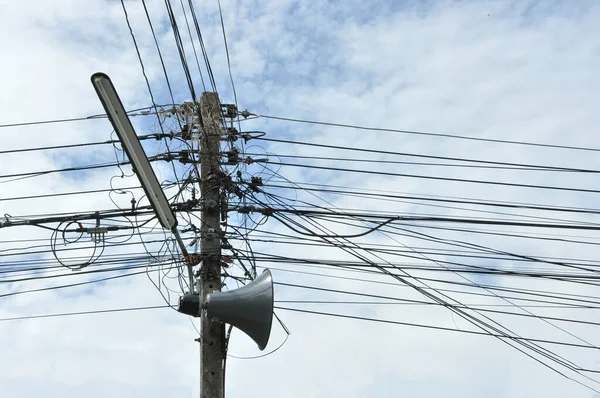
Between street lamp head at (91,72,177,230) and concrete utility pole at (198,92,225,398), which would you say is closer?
street lamp head at (91,72,177,230)

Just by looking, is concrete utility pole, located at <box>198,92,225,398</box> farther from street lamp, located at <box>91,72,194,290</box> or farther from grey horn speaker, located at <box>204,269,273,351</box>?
street lamp, located at <box>91,72,194,290</box>

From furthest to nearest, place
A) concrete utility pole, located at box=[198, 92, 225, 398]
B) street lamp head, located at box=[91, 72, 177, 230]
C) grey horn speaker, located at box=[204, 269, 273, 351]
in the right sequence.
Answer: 1. concrete utility pole, located at box=[198, 92, 225, 398]
2. grey horn speaker, located at box=[204, 269, 273, 351]
3. street lamp head, located at box=[91, 72, 177, 230]

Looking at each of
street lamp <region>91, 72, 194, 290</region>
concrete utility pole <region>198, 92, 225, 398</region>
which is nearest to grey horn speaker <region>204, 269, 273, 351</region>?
concrete utility pole <region>198, 92, 225, 398</region>

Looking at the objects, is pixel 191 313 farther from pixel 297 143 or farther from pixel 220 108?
pixel 297 143

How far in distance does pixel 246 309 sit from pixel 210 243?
2.00 meters

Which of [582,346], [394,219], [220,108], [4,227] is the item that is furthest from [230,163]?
[582,346]

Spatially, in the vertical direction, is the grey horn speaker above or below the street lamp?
below

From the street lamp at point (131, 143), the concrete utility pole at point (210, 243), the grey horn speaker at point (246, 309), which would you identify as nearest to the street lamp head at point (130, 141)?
the street lamp at point (131, 143)

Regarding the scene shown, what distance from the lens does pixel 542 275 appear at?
8602 mm

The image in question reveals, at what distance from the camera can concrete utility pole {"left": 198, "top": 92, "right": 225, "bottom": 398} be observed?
283 inches

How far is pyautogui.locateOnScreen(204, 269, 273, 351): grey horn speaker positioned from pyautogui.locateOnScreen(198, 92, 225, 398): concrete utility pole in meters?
0.72

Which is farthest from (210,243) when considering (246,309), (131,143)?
(131,143)

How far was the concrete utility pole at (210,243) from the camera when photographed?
7.20m

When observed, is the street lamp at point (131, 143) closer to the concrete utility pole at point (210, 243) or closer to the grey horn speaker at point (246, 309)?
the grey horn speaker at point (246, 309)
